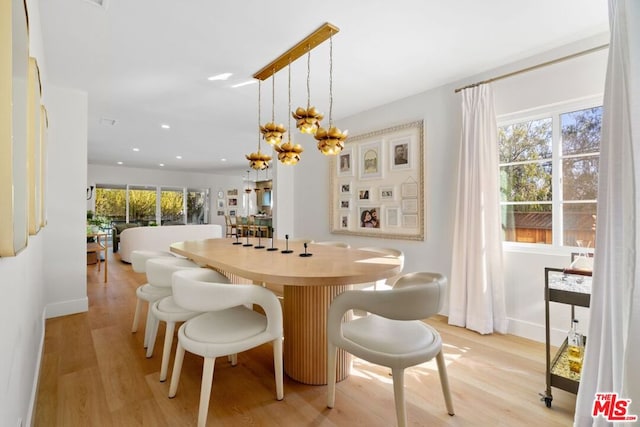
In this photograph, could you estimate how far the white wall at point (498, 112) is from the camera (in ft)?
8.19

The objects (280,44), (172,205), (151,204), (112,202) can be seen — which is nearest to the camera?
(280,44)

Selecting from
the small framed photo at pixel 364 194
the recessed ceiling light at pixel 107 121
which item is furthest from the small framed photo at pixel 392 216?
the recessed ceiling light at pixel 107 121

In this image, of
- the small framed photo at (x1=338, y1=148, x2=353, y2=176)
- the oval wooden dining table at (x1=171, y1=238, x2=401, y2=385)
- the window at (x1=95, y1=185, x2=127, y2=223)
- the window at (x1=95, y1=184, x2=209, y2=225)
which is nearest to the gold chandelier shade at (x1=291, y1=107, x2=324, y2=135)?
the oval wooden dining table at (x1=171, y1=238, x2=401, y2=385)

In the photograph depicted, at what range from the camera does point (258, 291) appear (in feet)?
5.21

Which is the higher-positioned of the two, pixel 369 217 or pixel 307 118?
pixel 307 118

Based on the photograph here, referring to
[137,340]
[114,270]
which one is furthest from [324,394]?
[114,270]

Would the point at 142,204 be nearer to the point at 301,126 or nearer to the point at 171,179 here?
the point at 171,179

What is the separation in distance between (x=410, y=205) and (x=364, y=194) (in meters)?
0.71

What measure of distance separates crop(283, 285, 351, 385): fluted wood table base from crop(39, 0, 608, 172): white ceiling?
1.95 metres

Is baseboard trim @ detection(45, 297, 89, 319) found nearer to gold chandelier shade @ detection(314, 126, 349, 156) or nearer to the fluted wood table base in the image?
the fluted wood table base

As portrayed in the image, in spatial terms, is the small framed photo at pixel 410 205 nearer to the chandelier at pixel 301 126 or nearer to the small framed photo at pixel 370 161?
the small framed photo at pixel 370 161

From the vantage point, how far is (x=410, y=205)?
11.7ft

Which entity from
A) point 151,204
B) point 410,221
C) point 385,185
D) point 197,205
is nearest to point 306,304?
point 410,221

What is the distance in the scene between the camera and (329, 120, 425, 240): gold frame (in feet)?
11.5
